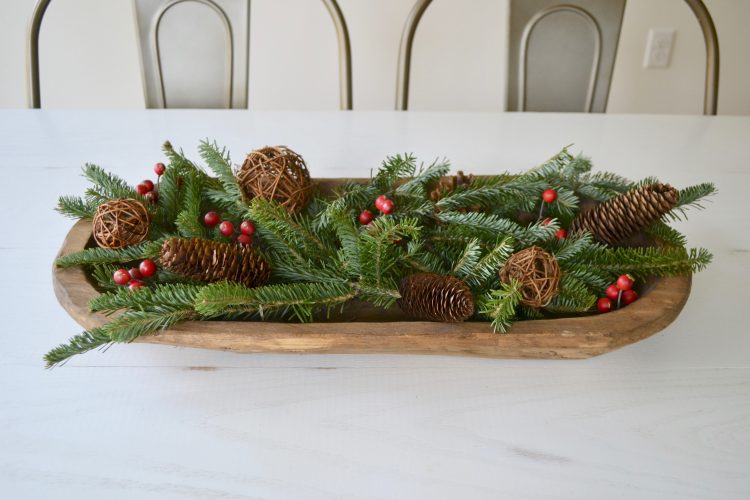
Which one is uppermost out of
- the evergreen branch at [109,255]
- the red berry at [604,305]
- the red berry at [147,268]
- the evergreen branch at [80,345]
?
the evergreen branch at [109,255]

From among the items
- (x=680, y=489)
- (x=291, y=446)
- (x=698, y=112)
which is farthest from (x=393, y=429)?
(x=698, y=112)

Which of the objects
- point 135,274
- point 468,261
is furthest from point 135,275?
point 468,261

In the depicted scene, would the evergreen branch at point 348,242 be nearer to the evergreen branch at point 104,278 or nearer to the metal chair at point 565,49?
the evergreen branch at point 104,278

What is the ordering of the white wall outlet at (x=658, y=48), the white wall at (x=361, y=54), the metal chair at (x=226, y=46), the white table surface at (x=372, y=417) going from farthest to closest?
the white wall outlet at (x=658, y=48), the white wall at (x=361, y=54), the metal chair at (x=226, y=46), the white table surface at (x=372, y=417)

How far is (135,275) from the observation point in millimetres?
575

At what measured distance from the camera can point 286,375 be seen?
0.55 metres

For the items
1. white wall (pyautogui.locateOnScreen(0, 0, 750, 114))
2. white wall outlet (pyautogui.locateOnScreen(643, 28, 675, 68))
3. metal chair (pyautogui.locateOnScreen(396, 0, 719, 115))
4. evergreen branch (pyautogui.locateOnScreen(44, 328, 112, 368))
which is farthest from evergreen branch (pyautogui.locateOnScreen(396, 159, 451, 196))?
white wall outlet (pyautogui.locateOnScreen(643, 28, 675, 68))

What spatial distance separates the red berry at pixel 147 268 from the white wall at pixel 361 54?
4.19ft

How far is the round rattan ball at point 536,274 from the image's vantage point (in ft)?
1.69

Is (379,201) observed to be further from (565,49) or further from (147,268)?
(565,49)

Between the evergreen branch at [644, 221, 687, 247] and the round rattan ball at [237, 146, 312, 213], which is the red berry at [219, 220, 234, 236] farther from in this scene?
the evergreen branch at [644, 221, 687, 247]

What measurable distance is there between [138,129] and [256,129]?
0.70 feet

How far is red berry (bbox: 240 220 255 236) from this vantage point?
0.63 metres

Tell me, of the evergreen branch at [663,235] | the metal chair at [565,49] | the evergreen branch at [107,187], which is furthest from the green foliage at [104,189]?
the metal chair at [565,49]
